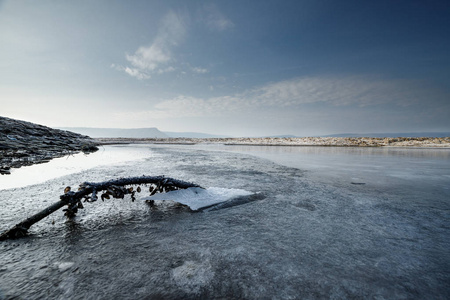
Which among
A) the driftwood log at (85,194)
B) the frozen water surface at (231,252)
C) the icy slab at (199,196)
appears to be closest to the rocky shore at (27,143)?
the frozen water surface at (231,252)

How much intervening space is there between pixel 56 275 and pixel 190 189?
1947 millimetres

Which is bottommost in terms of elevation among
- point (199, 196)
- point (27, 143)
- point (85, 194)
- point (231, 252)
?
point (231, 252)

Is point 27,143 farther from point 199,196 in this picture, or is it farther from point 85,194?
point 199,196

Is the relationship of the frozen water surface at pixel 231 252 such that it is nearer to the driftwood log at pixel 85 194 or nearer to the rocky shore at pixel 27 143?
the driftwood log at pixel 85 194

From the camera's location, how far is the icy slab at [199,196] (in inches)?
113

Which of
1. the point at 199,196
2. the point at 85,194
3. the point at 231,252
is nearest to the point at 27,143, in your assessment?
the point at 85,194

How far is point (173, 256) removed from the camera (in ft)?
5.53

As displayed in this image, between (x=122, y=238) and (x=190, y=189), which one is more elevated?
(x=190, y=189)

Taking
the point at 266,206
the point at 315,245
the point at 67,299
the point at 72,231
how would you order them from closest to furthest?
the point at 67,299 → the point at 315,245 → the point at 72,231 → the point at 266,206

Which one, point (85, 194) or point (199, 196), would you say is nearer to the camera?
point (85, 194)

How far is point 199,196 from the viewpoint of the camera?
3.17m

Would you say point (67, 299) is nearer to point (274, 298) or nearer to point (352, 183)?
point (274, 298)

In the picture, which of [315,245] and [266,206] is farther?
[266,206]

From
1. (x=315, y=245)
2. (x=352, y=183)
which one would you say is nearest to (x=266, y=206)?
(x=315, y=245)
